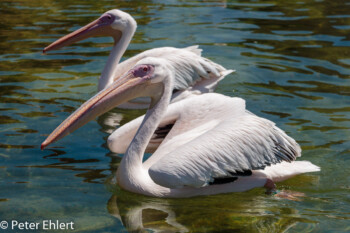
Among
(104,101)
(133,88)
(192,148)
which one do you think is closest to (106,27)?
(133,88)

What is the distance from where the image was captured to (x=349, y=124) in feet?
19.0

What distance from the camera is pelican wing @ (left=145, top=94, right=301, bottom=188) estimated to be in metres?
4.16

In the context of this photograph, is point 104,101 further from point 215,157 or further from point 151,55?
point 151,55

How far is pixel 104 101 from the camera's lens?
448 cm

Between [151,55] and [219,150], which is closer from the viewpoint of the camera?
[219,150]

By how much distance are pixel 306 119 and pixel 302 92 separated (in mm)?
807

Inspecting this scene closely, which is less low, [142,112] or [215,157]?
[215,157]

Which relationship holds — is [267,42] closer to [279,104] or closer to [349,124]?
[279,104]

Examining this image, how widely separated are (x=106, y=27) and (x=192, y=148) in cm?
300

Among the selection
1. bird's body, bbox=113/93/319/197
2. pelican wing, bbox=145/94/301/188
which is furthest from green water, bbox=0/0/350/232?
pelican wing, bbox=145/94/301/188

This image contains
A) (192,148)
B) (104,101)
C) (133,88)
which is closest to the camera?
(192,148)

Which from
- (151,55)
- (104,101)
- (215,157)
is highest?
(104,101)

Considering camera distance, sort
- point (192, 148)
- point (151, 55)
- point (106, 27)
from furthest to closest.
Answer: point (106, 27), point (151, 55), point (192, 148)

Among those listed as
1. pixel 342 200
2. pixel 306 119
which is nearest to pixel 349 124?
pixel 306 119
